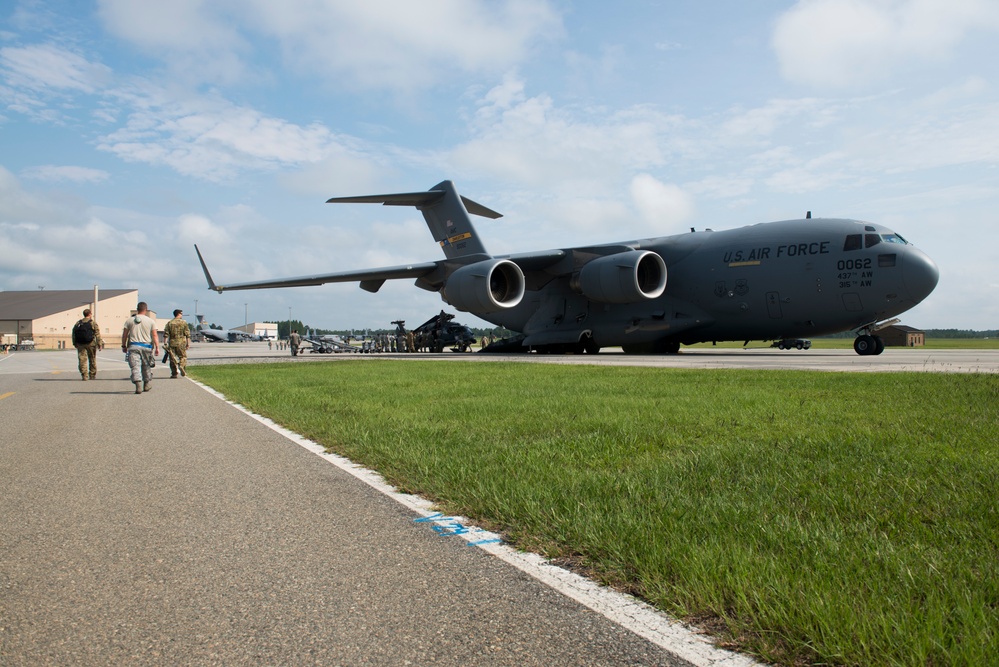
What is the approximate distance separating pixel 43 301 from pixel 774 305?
95.8 m

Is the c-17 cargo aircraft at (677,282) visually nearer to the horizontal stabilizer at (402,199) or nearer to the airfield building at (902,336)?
the horizontal stabilizer at (402,199)

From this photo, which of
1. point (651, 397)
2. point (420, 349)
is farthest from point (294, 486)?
point (420, 349)

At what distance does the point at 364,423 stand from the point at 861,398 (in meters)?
5.14

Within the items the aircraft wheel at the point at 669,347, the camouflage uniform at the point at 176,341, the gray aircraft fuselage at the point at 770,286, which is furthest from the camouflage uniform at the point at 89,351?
the aircraft wheel at the point at 669,347

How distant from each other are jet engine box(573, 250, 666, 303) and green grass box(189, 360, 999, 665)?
497 inches

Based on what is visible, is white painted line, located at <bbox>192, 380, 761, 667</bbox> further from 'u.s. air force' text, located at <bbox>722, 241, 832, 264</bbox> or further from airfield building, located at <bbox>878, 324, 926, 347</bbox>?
airfield building, located at <bbox>878, 324, 926, 347</bbox>

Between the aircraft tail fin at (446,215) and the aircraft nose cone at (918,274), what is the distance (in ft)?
43.0

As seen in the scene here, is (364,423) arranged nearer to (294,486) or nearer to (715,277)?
(294,486)

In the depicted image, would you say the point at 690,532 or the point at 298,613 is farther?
the point at 690,532

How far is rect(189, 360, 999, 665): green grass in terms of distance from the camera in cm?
226

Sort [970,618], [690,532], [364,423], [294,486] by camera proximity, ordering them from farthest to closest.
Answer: [364,423] < [294,486] < [690,532] < [970,618]

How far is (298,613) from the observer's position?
2512 mm

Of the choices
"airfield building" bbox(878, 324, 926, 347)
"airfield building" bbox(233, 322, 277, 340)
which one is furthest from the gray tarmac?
"airfield building" bbox(233, 322, 277, 340)

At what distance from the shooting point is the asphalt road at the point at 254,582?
2.23 meters
